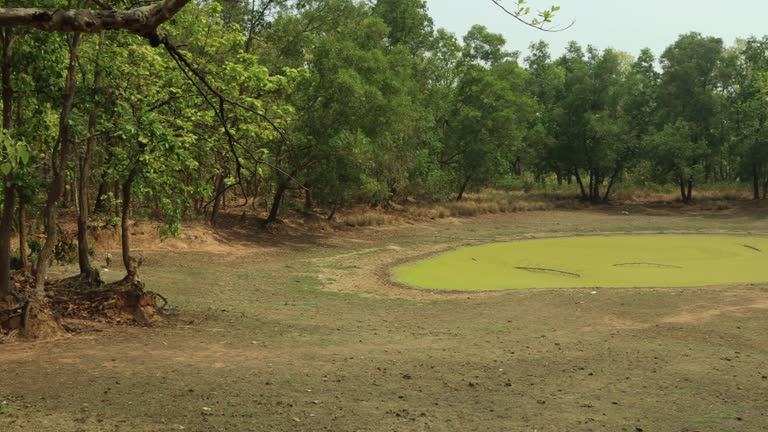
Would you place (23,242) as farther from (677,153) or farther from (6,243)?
(677,153)

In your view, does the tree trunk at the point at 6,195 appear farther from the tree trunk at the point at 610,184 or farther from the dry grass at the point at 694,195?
the dry grass at the point at 694,195

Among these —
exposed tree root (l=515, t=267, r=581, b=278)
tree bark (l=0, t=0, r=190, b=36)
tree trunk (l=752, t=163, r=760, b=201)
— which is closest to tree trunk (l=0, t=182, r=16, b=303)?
tree bark (l=0, t=0, r=190, b=36)

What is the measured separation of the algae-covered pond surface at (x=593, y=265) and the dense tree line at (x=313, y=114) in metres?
4.72

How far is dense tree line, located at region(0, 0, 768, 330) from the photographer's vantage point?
8.12 m

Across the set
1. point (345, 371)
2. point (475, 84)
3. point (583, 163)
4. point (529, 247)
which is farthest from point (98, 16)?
point (583, 163)

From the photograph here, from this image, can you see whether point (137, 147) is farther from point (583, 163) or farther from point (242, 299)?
point (583, 163)

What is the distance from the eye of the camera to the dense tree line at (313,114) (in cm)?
812

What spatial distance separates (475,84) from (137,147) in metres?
29.5

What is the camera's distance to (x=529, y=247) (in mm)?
23141

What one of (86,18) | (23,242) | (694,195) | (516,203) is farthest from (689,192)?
(86,18)

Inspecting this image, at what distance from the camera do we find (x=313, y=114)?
22.5m

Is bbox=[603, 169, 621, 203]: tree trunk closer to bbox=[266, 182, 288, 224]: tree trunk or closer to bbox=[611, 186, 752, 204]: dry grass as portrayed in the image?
bbox=[611, 186, 752, 204]: dry grass

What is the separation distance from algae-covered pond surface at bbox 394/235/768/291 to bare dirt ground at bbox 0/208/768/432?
218cm

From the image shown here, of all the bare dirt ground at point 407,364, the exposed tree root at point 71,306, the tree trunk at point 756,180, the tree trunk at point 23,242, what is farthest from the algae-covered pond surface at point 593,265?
the tree trunk at point 756,180
